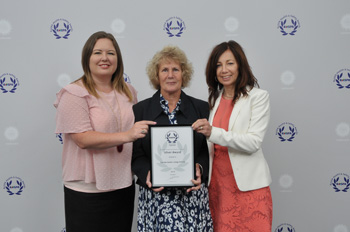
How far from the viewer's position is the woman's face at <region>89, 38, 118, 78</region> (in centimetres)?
158

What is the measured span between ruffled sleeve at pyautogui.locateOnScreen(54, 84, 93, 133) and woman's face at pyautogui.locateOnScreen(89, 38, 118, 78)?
159mm

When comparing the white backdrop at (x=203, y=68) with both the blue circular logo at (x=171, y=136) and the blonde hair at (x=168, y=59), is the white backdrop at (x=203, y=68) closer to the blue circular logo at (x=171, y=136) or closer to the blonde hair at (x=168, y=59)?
the blonde hair at (x=168, y=59)

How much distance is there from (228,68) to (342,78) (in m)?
1.36

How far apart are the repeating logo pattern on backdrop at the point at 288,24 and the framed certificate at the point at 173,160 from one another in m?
1.52

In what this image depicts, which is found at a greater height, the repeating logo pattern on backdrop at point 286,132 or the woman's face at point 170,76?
the woman's face at point 170,76

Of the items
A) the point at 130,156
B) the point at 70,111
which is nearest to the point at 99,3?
the point at 70,111

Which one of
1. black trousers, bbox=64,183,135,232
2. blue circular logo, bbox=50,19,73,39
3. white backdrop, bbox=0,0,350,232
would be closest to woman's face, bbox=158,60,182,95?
black trousers, bbox=64,183,135,232

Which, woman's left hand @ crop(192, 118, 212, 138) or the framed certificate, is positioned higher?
woman's left hand @ crop(192, 118, 212, 138)

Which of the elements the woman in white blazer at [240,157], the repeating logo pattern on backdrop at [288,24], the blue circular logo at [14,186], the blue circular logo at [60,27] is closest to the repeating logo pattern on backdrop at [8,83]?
the blue circular logo at [60,27]

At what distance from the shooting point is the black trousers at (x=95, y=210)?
1.62m

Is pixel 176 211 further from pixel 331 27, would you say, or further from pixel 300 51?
pixel 331 27

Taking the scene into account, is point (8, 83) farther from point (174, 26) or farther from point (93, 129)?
point (174, 26)

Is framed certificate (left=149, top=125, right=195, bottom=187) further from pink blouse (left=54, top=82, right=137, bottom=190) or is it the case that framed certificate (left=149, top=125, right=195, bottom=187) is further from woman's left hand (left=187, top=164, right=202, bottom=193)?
pink blouse (left=54, top=82, right=137, bottom=190)

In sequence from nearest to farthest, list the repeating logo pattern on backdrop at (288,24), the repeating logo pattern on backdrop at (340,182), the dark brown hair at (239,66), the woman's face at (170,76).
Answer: the woman's face at (170,76) → the dark brown hair at (239,66) → the repeating logo pattern on backdrop at (288,24) → the repeating logo pattern on backdrop at (340,182)
